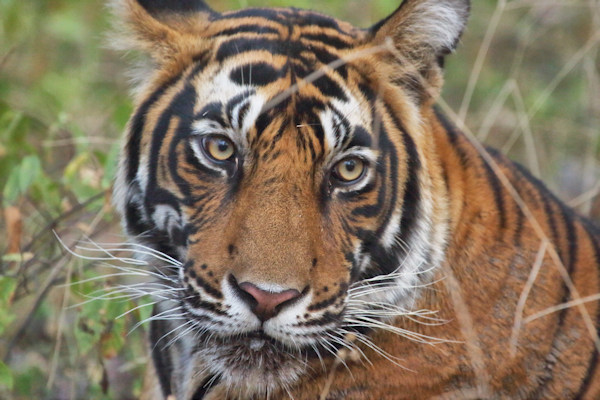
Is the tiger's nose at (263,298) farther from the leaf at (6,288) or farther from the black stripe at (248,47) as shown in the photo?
the leaf at (6,288)

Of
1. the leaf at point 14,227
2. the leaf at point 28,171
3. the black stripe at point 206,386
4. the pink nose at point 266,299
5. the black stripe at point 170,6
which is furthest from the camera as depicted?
the leaf at point 14,227

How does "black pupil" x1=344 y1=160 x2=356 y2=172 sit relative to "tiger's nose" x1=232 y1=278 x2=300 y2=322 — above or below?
above

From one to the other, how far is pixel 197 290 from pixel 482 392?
797 millimetres

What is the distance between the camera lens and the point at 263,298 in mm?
1776

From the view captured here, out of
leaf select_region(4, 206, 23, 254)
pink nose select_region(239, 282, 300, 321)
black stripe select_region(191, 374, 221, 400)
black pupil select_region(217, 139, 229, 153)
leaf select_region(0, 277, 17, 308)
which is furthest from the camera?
leaf select_region(4, 206, 23, 254)

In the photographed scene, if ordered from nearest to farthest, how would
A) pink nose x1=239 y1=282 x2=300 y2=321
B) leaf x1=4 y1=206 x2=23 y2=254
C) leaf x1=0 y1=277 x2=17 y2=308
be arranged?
pink nose x1=239 y1=282 x2=300 y2=321 → leaf x1=0 y1=277 x2=17 y2=308 → leaf x1=4 y1=206 x2=23 y2=254

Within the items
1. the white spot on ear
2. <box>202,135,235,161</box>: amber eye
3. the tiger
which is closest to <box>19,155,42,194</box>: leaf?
the tiger

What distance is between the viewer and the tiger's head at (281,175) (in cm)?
189

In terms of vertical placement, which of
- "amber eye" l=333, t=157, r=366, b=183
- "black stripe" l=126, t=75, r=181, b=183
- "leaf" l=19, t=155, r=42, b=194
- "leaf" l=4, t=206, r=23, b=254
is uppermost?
"amber eye" l=333, t=157, r=366, b=183

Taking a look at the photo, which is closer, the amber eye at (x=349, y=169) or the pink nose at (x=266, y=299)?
the pink nose at (x=266, y=299)

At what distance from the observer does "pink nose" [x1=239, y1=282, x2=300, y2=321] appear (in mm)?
1776

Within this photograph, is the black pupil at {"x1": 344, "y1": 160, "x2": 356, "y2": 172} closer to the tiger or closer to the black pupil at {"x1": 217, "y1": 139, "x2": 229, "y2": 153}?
the tiger

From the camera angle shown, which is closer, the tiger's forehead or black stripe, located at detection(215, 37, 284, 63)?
the tiger's forehead

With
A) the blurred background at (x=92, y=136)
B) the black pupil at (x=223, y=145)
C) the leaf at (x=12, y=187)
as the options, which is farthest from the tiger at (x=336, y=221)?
the leaf at (x=12, y=187)
